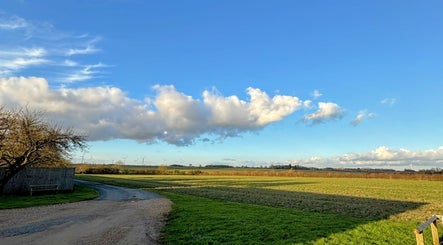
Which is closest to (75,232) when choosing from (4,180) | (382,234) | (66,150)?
(382,234)

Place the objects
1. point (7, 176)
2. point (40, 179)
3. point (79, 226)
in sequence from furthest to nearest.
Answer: point (40, 179) → point (7, 176) → point (79, 226)

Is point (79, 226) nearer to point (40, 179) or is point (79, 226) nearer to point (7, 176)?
point (7, 176)

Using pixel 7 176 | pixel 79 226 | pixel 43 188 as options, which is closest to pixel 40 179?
pixel 43 188

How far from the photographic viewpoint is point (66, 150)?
108 ft

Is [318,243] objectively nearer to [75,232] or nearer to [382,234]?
[382,234]

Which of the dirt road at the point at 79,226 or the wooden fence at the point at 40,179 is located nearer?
the dirt road at the point at 79,226

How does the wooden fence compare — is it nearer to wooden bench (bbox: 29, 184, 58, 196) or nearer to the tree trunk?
wooden bench (bbox: 29, 184, 58, 196)

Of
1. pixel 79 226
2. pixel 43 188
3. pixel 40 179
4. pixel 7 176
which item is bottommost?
pixel 79 226

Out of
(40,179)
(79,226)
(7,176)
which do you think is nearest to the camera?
(79,226)

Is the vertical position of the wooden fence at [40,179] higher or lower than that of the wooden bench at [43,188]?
higher

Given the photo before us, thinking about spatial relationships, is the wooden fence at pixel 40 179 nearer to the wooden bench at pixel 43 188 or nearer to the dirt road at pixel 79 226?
the wooden bench at pixel 43 188

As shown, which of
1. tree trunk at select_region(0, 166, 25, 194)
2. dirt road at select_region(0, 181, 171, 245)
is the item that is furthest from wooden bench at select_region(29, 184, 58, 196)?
dirt road at select_region(0, 181, 171, 245)

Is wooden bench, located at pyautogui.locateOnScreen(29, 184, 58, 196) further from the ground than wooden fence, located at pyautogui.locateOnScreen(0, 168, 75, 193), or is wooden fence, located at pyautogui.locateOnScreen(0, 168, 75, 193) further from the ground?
wooden fence, located at pyautogui.locateOnScreen(0, 168, 75, 193)

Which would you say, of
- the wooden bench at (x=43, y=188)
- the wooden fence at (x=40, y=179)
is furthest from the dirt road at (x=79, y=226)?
the wooden fence at (x=40, y=179)
